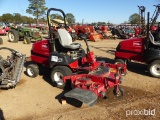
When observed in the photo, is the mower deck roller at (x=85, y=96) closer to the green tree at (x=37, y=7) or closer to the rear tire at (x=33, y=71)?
the rear tire at (x=33, y=71)

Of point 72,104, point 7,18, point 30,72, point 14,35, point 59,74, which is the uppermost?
point 7,18

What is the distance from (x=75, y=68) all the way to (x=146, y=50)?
2737 mm

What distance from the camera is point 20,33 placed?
57.8 feet

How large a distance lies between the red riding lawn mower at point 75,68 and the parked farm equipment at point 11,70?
0.90m

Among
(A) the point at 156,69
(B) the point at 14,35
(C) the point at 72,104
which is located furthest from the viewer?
(B) the point at 14,35

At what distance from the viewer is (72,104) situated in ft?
17.5

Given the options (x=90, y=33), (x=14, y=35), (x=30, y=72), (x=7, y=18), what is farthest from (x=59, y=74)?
(x=7, y=18)

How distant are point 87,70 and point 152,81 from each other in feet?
7.46

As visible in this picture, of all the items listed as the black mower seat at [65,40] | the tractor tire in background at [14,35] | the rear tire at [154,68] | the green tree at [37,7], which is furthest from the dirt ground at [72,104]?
the green tree at [37,7]

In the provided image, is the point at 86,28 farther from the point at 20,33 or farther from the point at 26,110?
the point at 26,110

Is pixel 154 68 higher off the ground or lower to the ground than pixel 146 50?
lower

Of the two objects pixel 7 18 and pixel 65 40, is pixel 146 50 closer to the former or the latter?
pixel 65 40

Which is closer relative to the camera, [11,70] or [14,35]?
[11,70]

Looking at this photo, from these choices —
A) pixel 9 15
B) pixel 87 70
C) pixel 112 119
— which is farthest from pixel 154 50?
pixel 9 15
